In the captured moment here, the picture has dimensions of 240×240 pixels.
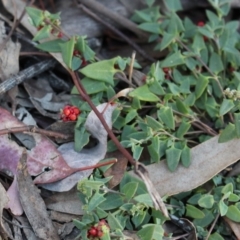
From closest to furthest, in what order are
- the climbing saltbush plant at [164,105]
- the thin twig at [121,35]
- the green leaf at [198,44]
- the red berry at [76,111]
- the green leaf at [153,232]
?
the green leaf at [153,232] < the climbing saltbush plant at [164,105] < the red berry at [76,111] < the green leaf at [198,44] < the thin twig at [121,35]

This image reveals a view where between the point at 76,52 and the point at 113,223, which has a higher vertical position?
the point at 76,52

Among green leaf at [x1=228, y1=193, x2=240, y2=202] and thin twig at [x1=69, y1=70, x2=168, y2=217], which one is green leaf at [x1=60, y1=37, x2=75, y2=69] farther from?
green leaf at [x1=228, y1=193, x2=240, y2=202]

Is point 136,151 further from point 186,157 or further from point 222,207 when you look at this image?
point 222,207

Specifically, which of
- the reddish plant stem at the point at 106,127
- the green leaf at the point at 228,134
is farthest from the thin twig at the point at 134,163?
the green leaf at the point at 228,134

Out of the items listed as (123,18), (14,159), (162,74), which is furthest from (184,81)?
(14,159)

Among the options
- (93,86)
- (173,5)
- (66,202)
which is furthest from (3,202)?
(173,5)

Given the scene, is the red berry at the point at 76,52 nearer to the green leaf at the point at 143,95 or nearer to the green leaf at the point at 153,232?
the green leaf at the point at 143,95

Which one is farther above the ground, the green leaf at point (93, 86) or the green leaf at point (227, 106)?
the green leaf at point (93, 86)
